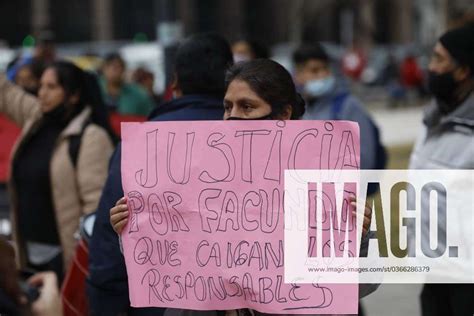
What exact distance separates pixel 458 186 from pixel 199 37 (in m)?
1.16

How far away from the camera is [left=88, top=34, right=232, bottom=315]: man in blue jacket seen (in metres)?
3.76

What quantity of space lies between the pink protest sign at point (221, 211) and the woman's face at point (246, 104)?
0.20ft

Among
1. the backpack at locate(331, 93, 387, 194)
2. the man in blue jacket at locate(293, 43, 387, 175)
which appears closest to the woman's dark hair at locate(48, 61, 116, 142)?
the man in blue jacket at locate(293, 43, 387, 175)

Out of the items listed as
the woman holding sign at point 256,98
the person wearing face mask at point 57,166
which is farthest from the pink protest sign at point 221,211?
the person wearing face mask at point 57,166

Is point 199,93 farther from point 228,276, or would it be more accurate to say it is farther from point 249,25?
point 249,25

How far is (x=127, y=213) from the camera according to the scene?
3.29m

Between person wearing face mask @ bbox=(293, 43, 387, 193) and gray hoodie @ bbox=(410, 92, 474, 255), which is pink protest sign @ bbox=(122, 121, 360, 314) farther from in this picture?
person wearing face mask @ bbox=(293, 43, 387, 193)

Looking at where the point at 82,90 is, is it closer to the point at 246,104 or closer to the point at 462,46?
the point at 462,46

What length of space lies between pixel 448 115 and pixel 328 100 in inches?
67.8

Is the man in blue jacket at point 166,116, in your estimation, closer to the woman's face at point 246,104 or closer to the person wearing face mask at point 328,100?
the woman's face at point 246,104

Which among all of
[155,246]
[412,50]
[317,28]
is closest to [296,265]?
[155,246]

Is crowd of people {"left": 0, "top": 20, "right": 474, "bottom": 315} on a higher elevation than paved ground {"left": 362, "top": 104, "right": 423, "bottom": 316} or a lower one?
higher

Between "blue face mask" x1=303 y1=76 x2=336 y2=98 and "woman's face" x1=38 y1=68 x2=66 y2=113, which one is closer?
"woman's face" x1=38 y1=68 x2=66 y2=113

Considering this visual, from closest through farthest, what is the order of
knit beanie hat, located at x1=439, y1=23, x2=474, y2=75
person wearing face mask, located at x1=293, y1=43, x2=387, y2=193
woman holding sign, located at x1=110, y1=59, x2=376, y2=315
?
woman holding sign, located at x1=110, y1=59, x2=376, y2=315
knit beanie hat, located at x1=439, y1=23, x2=474, y2=75
person wearing face mask, located at x1=293, y1=43, x2=387, y2=193
